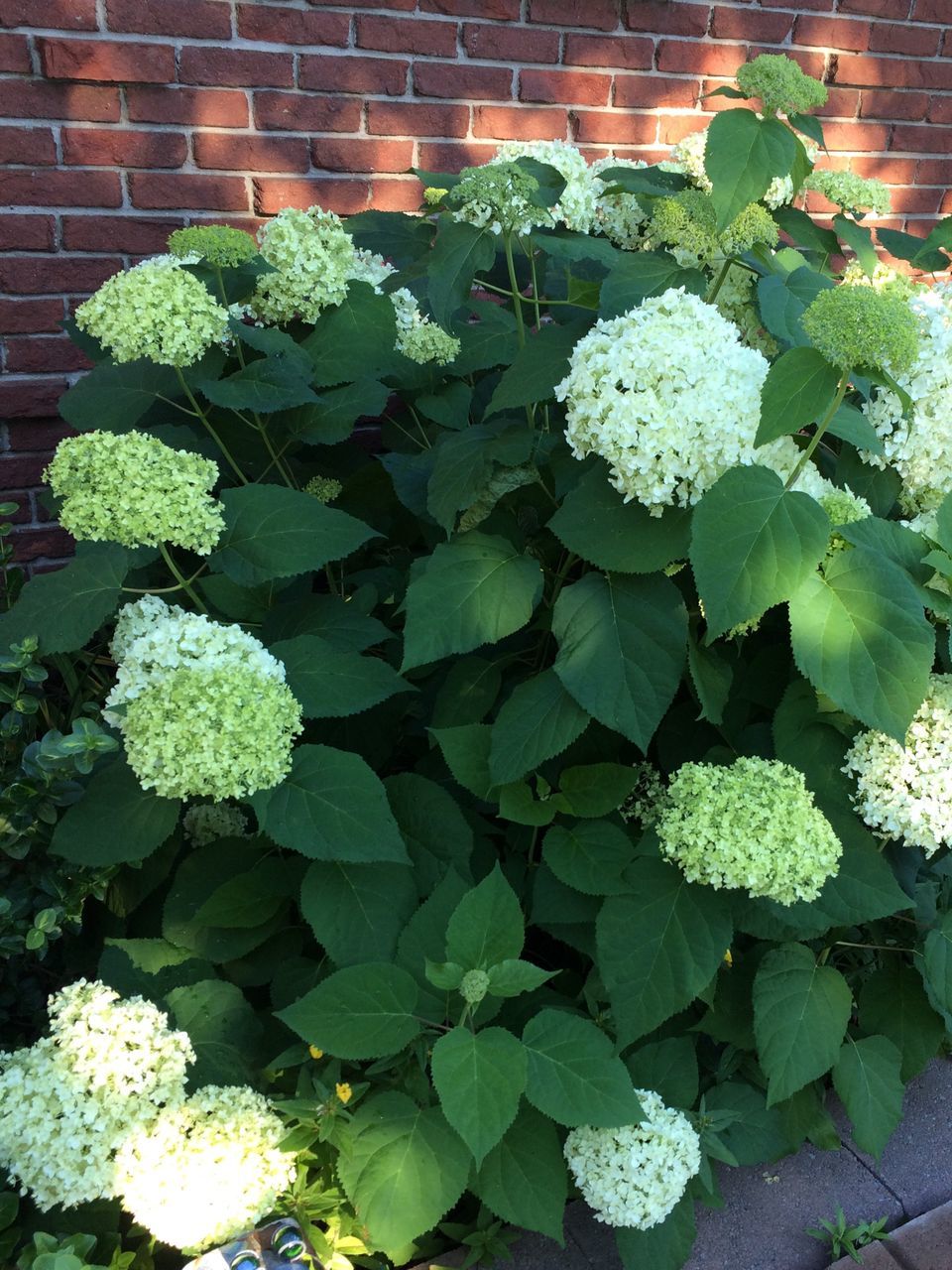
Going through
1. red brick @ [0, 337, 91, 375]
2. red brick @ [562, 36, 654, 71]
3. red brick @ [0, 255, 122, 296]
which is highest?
red brick @ [562, 36, 654, 71]

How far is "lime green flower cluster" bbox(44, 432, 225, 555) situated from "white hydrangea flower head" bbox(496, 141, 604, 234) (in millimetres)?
972

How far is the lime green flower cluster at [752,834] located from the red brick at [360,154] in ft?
7.90

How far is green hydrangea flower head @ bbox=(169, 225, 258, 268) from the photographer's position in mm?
1950

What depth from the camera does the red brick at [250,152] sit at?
9.88 feet

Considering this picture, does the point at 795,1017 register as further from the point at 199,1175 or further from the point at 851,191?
the point at 851,191

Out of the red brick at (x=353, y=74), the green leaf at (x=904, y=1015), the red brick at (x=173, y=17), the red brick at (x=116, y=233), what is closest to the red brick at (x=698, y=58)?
the red brick at (x=353, y=74)

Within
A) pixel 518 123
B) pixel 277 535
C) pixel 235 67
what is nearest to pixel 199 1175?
pixel 277 535

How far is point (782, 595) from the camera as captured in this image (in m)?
1.45

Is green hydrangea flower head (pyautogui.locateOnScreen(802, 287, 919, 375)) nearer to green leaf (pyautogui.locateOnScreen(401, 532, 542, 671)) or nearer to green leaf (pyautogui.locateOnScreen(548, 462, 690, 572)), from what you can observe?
green leaf (pyautogui.locateOnScreen(548, 462, 690, 572))

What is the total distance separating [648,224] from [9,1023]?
2018 mm

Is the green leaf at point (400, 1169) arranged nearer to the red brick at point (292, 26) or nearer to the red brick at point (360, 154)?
the red brick at point (360, 154)

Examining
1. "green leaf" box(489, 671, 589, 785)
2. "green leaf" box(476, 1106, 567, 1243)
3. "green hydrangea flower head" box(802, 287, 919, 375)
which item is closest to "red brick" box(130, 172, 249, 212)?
"green leaf" box(489, 671, 589, 785)

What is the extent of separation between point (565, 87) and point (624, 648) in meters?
2.60

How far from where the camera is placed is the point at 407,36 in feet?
10.4
